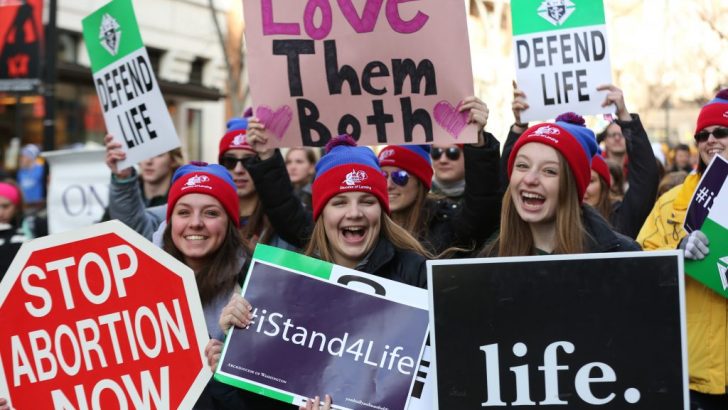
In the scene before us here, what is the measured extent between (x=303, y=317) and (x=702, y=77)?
2100cm

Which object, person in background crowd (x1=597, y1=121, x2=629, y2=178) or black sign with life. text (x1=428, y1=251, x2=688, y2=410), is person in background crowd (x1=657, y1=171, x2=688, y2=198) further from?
black sign with life. text (x1=428, y1=251, x2=688, y2=410)

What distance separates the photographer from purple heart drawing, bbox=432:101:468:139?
4.85 metres

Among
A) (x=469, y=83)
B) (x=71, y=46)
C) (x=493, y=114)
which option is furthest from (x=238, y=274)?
(x=71, y=46)

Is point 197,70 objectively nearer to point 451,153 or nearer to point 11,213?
point 11,213

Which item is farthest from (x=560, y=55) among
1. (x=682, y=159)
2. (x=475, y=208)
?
(x=682, y=159)

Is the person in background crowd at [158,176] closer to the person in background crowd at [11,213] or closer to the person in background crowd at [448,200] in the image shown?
the person in background crowd at [11,213]

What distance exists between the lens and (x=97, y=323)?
3904mm

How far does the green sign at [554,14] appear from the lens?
5965mm

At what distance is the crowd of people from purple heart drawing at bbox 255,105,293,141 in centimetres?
5

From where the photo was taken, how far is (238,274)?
4.65 meters

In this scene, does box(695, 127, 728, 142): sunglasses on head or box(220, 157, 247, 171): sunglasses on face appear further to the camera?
box(220, 157, 247, 171): sunglasses on face

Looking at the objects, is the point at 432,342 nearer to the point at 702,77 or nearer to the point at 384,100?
the point at 384,100

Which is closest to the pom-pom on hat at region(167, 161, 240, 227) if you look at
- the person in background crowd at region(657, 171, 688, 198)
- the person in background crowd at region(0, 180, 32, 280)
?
the person in background crowd at region(0, 180, 32, 280)

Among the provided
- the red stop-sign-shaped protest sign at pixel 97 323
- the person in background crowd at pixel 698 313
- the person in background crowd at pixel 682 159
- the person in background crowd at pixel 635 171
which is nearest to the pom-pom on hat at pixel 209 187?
the red stop-sign-shaped protest sign at pixel 97 323
